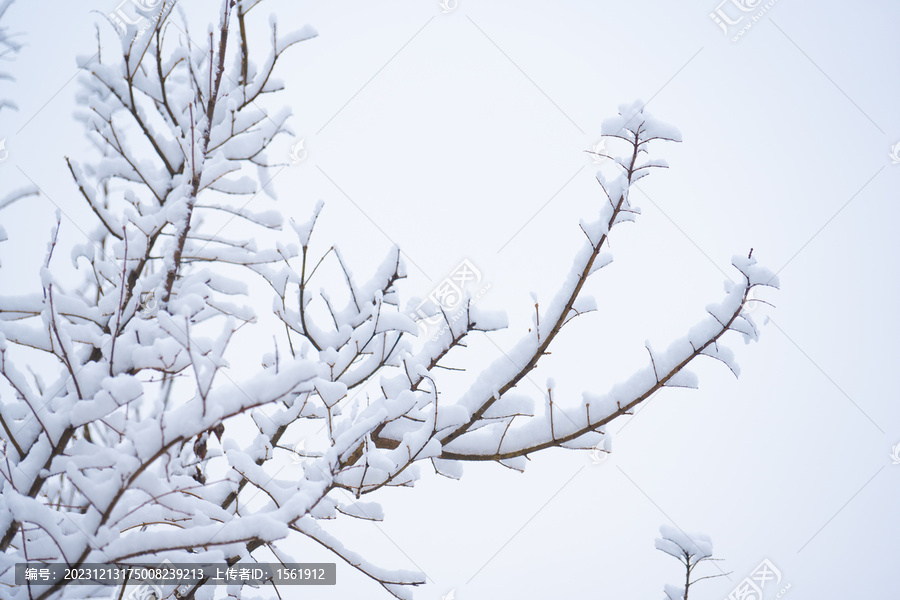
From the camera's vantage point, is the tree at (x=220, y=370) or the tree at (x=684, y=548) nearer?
the tree at (x=220, y=370)

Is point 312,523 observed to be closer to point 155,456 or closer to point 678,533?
point 155,456

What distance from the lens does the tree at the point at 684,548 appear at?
7.50ft

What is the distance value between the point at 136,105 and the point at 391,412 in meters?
1.70

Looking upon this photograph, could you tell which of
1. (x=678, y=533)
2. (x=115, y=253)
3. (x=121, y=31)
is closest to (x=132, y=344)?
(x=115, y=253)

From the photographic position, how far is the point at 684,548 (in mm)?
2365

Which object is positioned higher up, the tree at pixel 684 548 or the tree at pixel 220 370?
the tree at pixel 220 370

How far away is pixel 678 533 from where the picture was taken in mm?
2369
